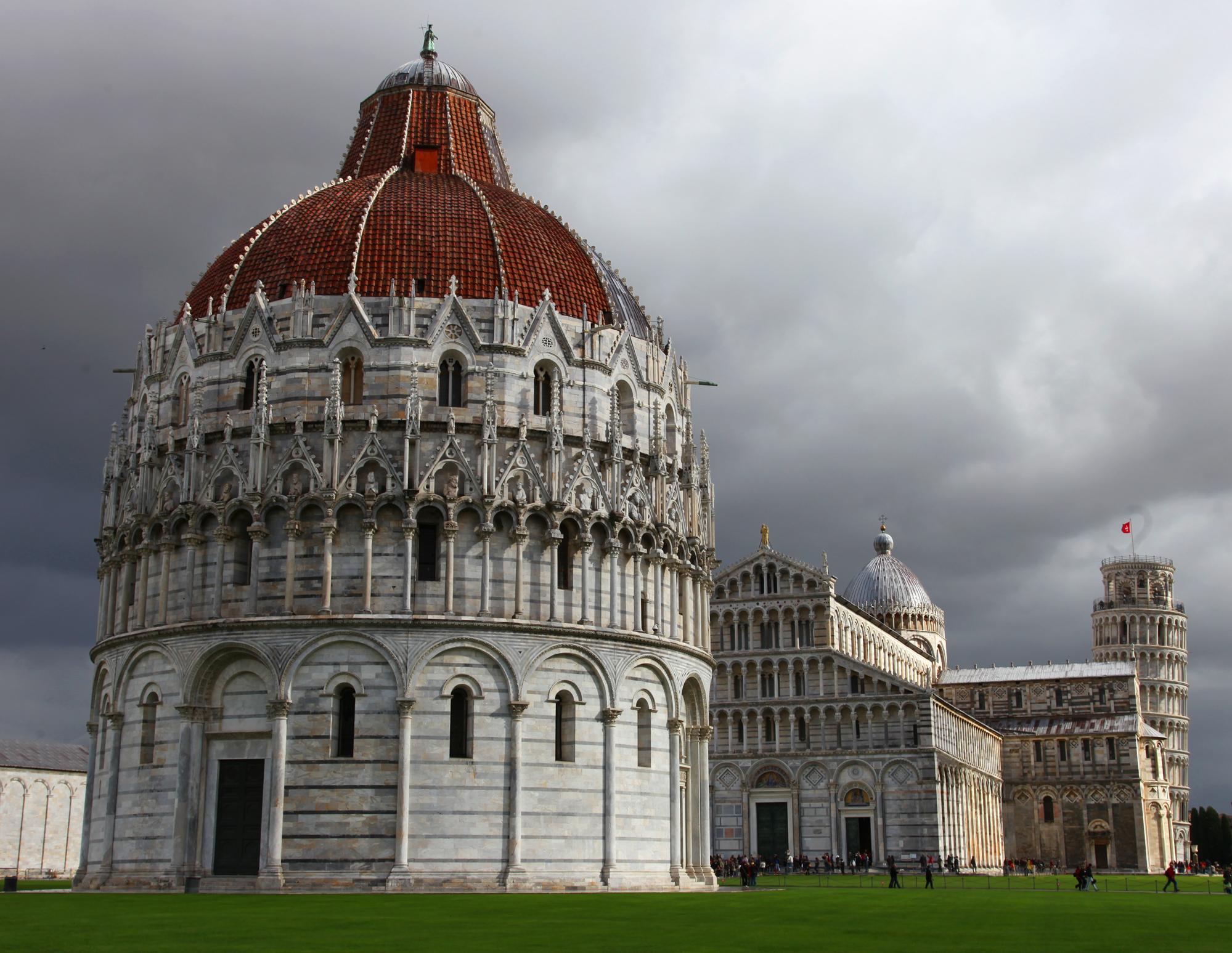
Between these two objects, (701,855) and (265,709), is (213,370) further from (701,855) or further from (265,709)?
(701,855)

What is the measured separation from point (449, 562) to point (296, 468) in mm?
5619

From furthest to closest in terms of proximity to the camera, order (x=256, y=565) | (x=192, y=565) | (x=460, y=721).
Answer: (x=192, y=565) → (x=256, y=565) → (x=460, y=721)

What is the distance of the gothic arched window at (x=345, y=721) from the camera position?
42125 millimetres

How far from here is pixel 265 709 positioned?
4253cm

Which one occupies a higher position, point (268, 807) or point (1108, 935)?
point (268, 807)

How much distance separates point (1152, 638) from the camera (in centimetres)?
14662

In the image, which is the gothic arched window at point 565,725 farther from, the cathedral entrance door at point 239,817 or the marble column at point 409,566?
the cathedral entrance door at point 239,817

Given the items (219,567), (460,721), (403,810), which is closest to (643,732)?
(460,721)

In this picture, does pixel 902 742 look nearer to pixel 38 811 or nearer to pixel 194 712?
pixel 38 811

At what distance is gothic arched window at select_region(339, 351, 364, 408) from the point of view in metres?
45.2

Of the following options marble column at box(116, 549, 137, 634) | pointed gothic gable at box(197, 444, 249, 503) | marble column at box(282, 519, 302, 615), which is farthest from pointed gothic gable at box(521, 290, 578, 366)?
marble column at box(116, 549, 137, 634)

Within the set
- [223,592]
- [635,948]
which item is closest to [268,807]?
[223,592]

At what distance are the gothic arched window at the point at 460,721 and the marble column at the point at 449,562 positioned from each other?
2.44 metres

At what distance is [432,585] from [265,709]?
6.12 meters
